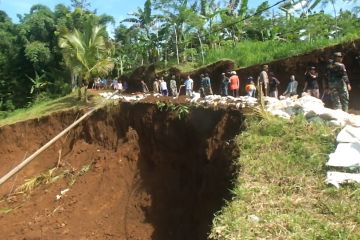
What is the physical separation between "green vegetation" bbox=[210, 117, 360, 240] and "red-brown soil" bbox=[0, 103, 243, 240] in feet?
6.22

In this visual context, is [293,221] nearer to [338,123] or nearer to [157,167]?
[338,123]

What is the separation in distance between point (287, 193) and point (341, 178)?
713 millimetres

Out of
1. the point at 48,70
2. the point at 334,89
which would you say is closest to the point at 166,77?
the point at 48,70

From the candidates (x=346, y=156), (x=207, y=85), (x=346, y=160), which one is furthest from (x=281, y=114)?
(x=207, y=85)

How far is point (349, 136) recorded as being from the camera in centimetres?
688

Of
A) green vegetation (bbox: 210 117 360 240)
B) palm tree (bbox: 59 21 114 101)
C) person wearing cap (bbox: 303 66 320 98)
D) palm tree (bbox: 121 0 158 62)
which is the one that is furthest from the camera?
palm tree (bbox: 121 0 158 62)

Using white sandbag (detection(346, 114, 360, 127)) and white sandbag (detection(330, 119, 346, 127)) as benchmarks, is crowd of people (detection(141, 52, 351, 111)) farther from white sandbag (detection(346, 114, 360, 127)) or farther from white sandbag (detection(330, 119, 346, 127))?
white sandbag (detection(346, 114, 360, 127))

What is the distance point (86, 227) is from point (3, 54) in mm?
23633

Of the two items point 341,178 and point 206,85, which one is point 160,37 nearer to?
point 206,85

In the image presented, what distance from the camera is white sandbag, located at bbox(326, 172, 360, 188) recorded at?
574 cm

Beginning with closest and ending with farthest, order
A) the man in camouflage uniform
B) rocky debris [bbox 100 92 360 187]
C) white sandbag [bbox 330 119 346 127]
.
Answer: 1. rocky debris [bbox 100 92 360 187]
2. white sandbag [bbox 330 119 346 127]
3. the man in camouflage uniform

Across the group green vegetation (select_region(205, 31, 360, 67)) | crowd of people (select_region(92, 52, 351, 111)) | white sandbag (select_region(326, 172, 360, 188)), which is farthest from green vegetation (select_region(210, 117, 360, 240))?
green vegetation (select_region(205, 31, 360, 67))

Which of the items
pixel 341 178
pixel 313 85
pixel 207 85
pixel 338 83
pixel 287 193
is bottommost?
pixel 287 193

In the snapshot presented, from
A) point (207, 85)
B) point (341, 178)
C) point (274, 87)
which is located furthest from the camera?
point (207, 85)
